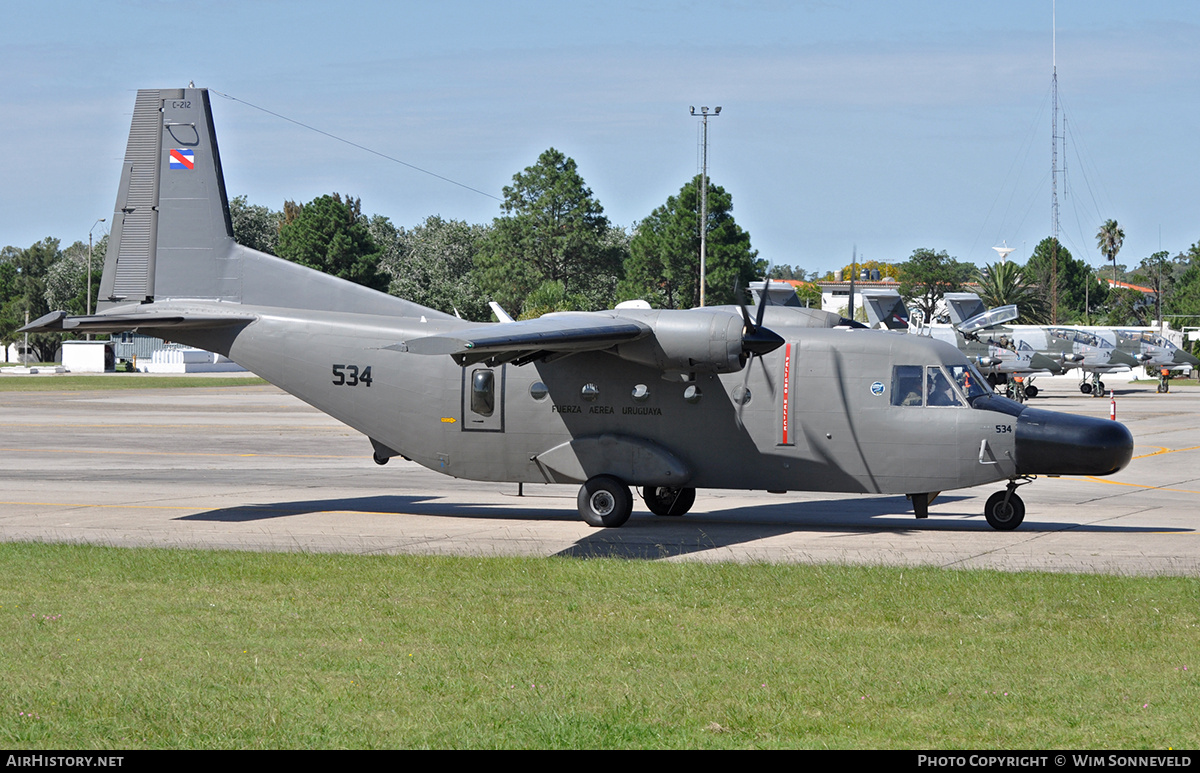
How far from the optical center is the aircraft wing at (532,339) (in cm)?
1420

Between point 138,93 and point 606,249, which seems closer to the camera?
point 138,93

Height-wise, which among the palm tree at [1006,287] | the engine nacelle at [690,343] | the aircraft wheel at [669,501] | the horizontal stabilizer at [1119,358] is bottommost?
the aircraft wheel at [669,501]

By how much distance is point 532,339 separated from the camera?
48.7 feet

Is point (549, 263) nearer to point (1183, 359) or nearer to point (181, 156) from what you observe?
point (1183, 359)

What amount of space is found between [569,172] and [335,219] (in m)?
25.2

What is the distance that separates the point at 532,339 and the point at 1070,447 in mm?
7890

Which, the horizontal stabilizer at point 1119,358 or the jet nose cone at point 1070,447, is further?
the horizontal stabilizer at point 1119,358

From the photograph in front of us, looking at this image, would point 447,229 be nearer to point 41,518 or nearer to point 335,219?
point 335,219

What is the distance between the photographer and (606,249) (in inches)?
4230

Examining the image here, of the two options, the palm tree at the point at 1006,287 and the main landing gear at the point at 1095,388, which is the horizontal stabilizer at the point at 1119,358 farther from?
the palm tree at the point at 1006,287

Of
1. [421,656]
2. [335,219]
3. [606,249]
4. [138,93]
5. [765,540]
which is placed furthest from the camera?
[335,219]

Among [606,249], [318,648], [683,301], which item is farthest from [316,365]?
[606,249]

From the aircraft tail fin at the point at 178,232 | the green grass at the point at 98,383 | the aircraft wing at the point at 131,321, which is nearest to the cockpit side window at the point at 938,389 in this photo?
the aircraft tail fin at the point at 178,232

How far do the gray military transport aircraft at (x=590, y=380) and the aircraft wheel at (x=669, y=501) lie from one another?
0.9 inches
